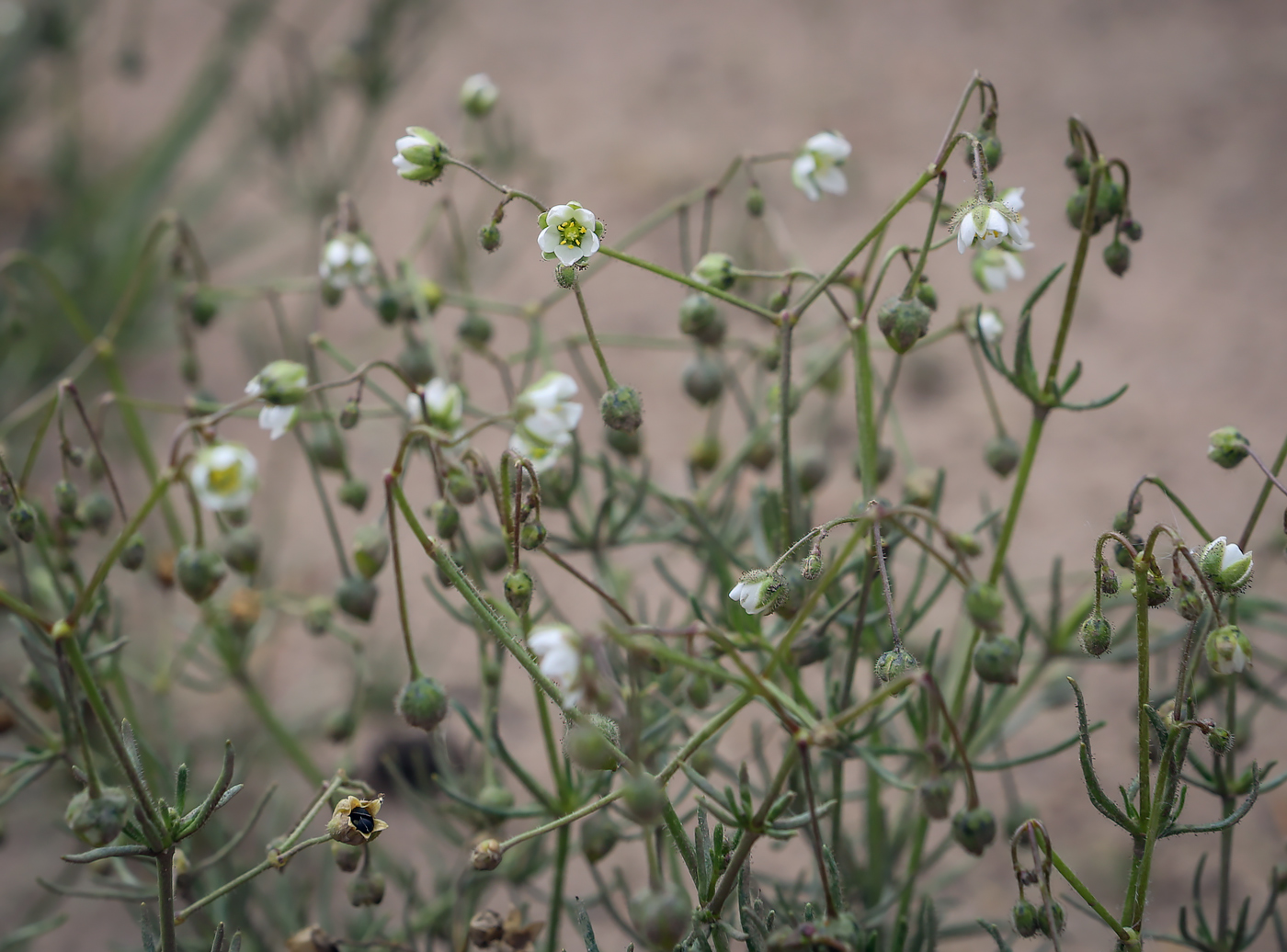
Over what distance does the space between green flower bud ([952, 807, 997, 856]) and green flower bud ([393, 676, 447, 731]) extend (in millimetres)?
516

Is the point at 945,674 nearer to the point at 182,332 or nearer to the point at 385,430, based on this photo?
the point at 182,332

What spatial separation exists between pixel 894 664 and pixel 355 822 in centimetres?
54

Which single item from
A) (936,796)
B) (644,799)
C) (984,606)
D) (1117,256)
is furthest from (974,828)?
(1117,256)

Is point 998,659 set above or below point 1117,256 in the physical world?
below

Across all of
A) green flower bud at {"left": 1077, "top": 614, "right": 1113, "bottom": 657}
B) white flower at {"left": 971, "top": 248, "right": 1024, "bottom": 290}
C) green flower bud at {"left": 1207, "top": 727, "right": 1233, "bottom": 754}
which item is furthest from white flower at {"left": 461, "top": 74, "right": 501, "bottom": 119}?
green flower bud at {"left": 1207, "top": 727, "right": 1233, "bottom": 754}

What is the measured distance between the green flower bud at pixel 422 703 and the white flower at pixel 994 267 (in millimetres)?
829

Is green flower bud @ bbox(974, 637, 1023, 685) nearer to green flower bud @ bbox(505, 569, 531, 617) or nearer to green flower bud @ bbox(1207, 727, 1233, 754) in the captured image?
green flower bud @ bbox(1207, 727, 1233, 754)

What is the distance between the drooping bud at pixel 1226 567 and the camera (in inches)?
38.9

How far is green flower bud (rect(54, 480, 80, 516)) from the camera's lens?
124cm

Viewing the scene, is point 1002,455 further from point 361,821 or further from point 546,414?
point 361,821

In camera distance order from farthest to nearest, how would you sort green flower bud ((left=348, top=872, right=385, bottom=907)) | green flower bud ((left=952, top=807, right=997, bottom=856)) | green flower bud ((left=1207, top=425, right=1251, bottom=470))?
green flower bud ((left=348, top=872, right=385, bottom=907)) → green flower bud ((left=1207, top=425, right=1251, bottom=470)) → green flower bud ((left=952, top=807, right=997, bottom=856))

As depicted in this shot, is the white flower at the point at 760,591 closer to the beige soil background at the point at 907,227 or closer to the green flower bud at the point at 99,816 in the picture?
the green flower bud at the point at 99,816

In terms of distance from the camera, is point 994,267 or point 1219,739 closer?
point 1219,739

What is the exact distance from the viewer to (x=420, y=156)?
1.18 m
